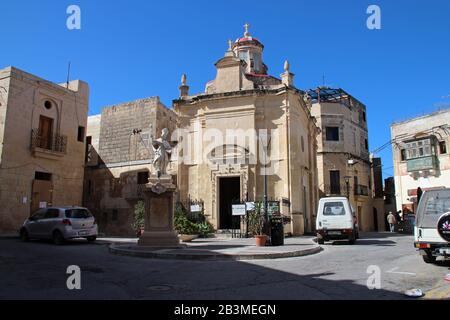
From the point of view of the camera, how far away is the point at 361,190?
38.7m

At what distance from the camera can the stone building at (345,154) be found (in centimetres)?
3725

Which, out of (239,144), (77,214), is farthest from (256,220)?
(77,214)

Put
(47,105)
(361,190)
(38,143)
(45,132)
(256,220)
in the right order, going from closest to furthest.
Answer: (256,220) < (38,143) < (45,132) < (47,105) < (361,190)

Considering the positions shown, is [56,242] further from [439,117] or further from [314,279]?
[439,117]

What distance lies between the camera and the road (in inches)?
242

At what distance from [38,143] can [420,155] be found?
2844 centimetres

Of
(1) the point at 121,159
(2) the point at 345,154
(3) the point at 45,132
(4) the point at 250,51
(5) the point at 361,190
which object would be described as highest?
(4) the point at 250,51

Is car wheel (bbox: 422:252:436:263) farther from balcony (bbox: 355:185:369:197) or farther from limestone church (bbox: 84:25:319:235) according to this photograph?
balcony (bbox: 355:185:369:197)

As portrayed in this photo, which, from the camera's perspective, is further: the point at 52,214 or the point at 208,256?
the point at 52,214

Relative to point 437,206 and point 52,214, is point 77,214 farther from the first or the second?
point 437,206

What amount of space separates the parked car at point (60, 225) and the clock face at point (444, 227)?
1284cm

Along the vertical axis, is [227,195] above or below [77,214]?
above

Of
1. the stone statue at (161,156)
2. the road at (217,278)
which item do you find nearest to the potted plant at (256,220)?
the stone statue at (161,156)

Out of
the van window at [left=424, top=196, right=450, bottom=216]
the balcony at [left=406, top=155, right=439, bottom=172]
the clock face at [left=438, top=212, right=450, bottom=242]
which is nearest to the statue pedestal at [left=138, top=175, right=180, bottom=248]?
the van window at [left=424, top=196, right=450, bottom=216]
